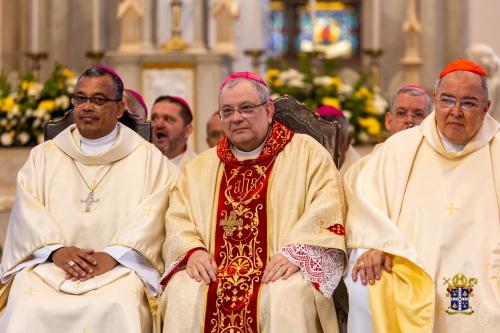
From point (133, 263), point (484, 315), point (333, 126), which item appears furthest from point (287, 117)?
point (484, 315)

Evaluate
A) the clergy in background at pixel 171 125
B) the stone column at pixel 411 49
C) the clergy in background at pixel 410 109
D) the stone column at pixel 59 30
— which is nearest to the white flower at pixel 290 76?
the stone column at pixel 411 49

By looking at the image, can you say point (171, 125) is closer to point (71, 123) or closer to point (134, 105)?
point (134, 105)

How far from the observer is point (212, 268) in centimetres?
549

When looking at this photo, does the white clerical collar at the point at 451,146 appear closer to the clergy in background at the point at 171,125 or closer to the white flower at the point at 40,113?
the clergy in background at the point at 171,125

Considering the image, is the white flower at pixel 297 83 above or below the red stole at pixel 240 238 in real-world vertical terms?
above

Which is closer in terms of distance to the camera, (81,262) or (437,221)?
(437,221)

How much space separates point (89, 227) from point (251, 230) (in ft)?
3.06

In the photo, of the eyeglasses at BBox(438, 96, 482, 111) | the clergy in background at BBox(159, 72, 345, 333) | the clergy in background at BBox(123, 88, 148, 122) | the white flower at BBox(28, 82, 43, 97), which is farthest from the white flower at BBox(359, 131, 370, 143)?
the eyeglasses at BBox(438, 96, 482, 111)

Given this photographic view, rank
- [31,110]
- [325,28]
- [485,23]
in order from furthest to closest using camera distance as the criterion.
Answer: [325,28] < [485,23] < [31,110]

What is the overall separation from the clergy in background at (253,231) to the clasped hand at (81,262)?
0.32 m

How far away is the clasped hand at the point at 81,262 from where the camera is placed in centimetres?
561

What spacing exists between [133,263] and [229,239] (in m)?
0.53

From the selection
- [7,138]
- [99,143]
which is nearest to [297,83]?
[7,138]

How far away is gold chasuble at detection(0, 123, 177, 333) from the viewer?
5410 millimetres
